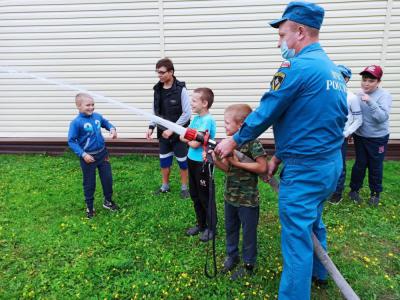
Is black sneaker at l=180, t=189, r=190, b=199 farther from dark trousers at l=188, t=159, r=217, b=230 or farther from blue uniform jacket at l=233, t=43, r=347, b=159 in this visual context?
blue uniform jacket at l=233, t=43, r=347, b=159

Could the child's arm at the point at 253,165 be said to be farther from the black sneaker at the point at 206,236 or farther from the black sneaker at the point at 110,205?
the black sneaker at the point at 110,205

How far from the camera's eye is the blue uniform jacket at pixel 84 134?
186 inches

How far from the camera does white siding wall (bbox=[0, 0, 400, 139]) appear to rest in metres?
7.23

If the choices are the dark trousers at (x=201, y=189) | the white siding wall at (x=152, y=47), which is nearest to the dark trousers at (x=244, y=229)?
the dark trousers at (x=201, y=189)

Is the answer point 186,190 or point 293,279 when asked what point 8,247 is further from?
point 293,279

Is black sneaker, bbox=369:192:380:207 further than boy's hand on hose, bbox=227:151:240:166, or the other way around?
black sneaker, bbox=369:192:380:207

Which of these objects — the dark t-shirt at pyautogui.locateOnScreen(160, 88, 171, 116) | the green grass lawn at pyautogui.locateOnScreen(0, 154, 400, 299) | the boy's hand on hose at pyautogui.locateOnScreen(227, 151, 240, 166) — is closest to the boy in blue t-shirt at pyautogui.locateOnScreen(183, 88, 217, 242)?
the green grass lawn at pyautogui.locateOnScreen(0, 154, 400, 299)

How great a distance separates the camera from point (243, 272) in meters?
3.71

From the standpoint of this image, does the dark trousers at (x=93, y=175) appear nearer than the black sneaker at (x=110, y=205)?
Yes

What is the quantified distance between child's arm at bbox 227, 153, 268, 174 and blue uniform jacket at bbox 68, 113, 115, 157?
2409 millimetres

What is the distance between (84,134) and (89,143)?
0.14 meters

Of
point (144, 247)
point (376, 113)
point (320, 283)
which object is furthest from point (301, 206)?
point (376, 113)

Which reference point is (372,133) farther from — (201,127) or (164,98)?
(164,98)

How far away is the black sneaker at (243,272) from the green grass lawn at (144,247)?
8cm
